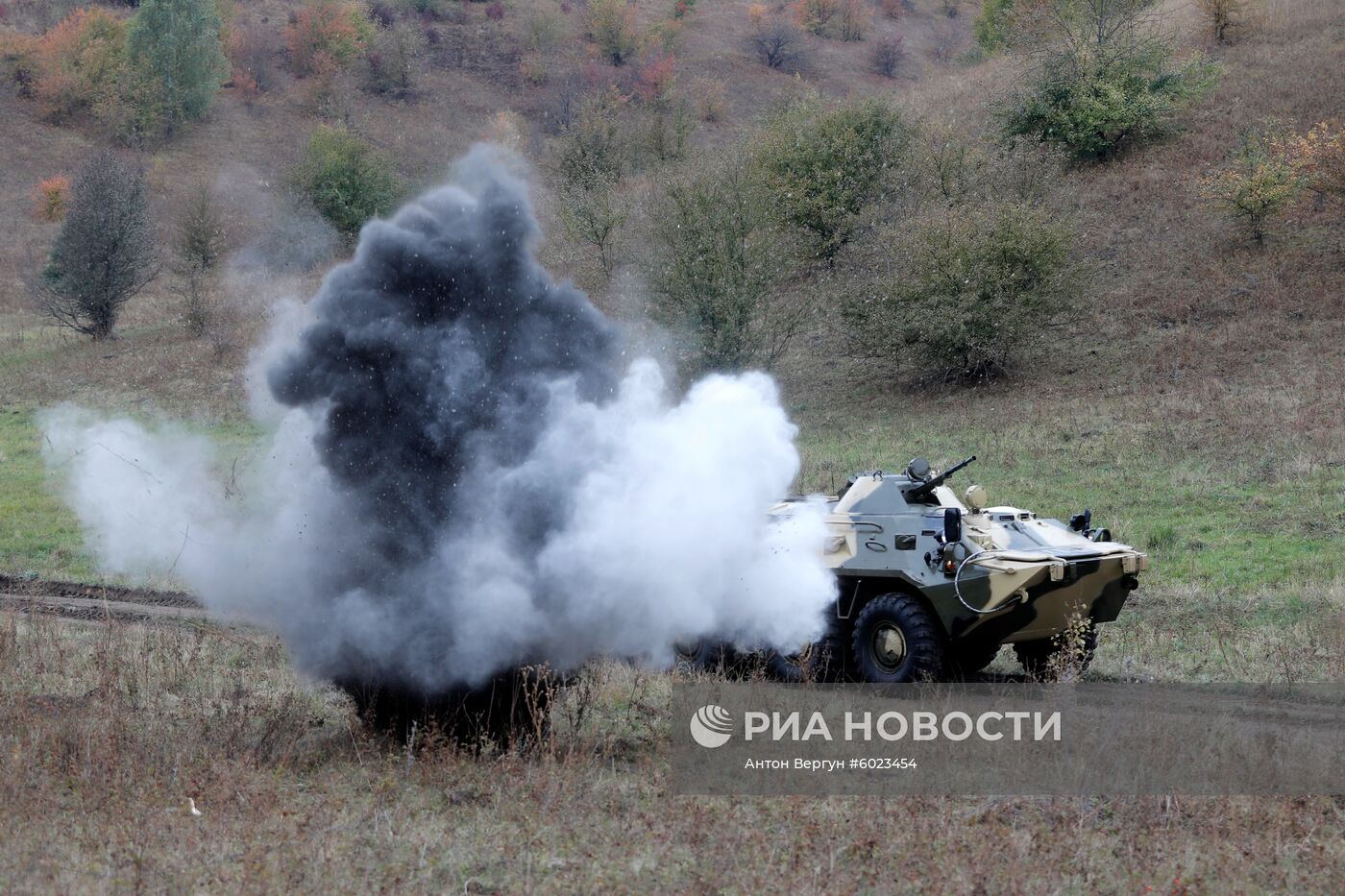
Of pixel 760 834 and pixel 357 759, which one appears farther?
pixel 357 759

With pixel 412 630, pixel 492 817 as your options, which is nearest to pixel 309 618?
pixel 412 630

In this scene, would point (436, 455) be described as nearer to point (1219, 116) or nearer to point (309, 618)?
point (309, 618)

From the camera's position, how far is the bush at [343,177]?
3594 cm

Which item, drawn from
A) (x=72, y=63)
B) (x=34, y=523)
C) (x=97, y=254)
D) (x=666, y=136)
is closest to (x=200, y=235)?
(x=97, y=254)

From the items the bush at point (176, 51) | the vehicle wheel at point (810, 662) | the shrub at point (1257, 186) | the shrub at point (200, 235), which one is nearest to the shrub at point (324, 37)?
the bush at point (176, 51)

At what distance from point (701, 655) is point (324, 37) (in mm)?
70035

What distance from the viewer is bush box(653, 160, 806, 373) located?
106ft

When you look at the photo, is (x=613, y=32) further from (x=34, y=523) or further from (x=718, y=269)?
(x=34, y=523)

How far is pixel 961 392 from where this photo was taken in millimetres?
33156

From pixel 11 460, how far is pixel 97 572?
10.2 m

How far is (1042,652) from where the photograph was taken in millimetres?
14102

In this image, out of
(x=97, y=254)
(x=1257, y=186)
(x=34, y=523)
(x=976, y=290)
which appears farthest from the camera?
(x=97, y=254)

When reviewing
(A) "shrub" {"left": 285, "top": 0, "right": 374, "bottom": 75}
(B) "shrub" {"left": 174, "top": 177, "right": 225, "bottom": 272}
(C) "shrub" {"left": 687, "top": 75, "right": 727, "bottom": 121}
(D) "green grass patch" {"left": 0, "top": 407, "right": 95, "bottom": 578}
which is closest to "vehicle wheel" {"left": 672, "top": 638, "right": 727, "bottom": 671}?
(D) "green grass patch" {"left": 0, "top": 407, "right": 95, "bottom": 578}

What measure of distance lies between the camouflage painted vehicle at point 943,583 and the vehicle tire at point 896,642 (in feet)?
0.04
